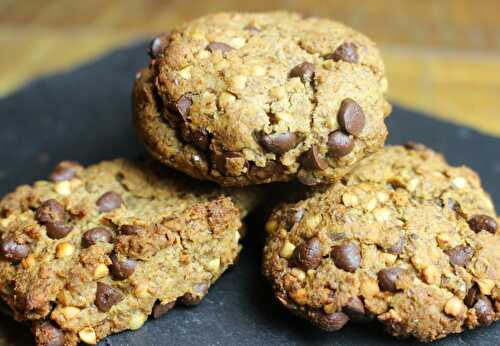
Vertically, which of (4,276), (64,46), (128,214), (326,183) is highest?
(326,183)

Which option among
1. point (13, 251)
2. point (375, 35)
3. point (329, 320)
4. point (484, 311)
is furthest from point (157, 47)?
point (375, 35)

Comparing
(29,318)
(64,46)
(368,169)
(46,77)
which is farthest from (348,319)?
(64,46)

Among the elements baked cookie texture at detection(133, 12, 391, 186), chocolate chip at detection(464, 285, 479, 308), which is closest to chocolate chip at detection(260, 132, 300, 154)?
baked cookie texture at detection(133, 12, 391, 186)

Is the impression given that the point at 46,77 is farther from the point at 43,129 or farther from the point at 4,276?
the point at 4,276

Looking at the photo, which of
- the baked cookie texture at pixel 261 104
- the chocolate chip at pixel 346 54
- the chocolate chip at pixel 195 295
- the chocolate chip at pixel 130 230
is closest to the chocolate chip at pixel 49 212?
the chocolate chip at pixel 130 230

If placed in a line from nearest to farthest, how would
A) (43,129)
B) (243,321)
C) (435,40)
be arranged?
(243,321) → (43,129) → (435,40)

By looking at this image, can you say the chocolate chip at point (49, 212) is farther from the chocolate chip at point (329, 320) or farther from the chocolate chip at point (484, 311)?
the chocolate chip at point (484, 311)
